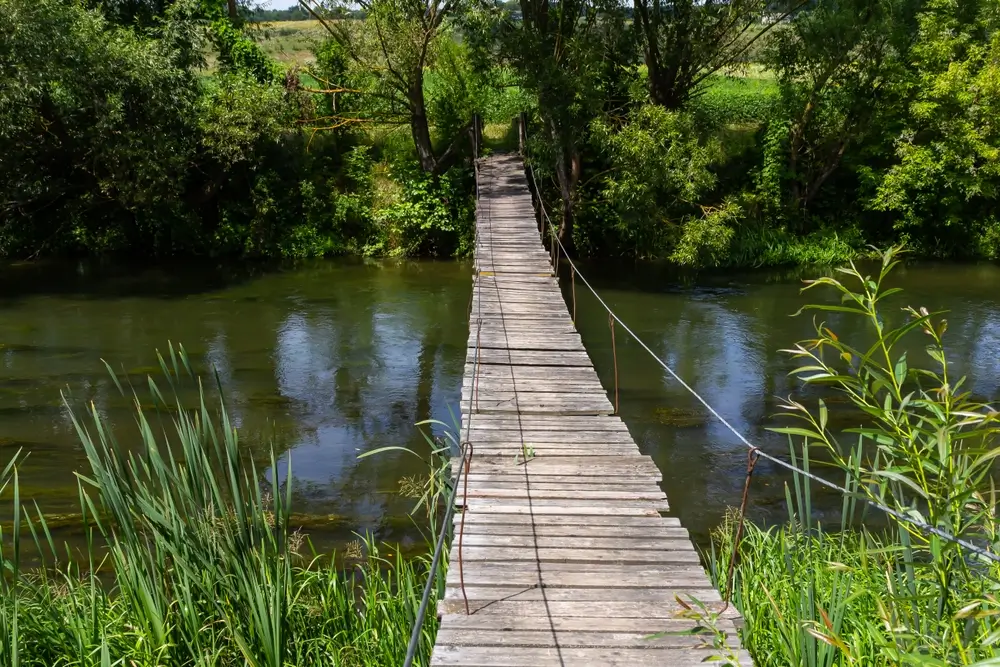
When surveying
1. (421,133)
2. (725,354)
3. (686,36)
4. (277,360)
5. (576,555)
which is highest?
(686,36)

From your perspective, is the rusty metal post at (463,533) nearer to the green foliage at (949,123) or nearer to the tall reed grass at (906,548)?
the tall reed grass at (906,548)

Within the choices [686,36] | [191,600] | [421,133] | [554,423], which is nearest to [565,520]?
[554,423]

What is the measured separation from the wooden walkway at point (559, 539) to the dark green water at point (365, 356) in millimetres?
746

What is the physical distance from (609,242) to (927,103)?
4.86m

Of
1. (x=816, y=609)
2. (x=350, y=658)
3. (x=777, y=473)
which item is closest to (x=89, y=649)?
(x=350, y=658)

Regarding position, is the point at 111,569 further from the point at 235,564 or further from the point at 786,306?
the point at 786,306

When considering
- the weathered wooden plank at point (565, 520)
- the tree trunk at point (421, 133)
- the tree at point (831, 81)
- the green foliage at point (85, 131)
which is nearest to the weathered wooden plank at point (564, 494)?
the weathered wooden plank at point (565, 520)

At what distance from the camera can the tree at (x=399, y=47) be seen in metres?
12.0

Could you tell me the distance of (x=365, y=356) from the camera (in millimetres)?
8477

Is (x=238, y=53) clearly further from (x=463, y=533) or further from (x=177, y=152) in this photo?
(x=463, y=533)

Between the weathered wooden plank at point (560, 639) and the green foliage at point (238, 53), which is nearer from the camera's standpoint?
the weathered wooden plank at point (560, 639)

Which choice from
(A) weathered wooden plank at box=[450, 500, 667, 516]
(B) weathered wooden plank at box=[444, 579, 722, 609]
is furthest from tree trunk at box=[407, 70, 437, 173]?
(B) weathered wooden plank at box=[444, 579, 722, 609]

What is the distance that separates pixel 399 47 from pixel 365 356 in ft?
18.9

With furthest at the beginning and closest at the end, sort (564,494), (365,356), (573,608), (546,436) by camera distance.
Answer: (365,356)
(546,436)
(564,494)
(573,608)
